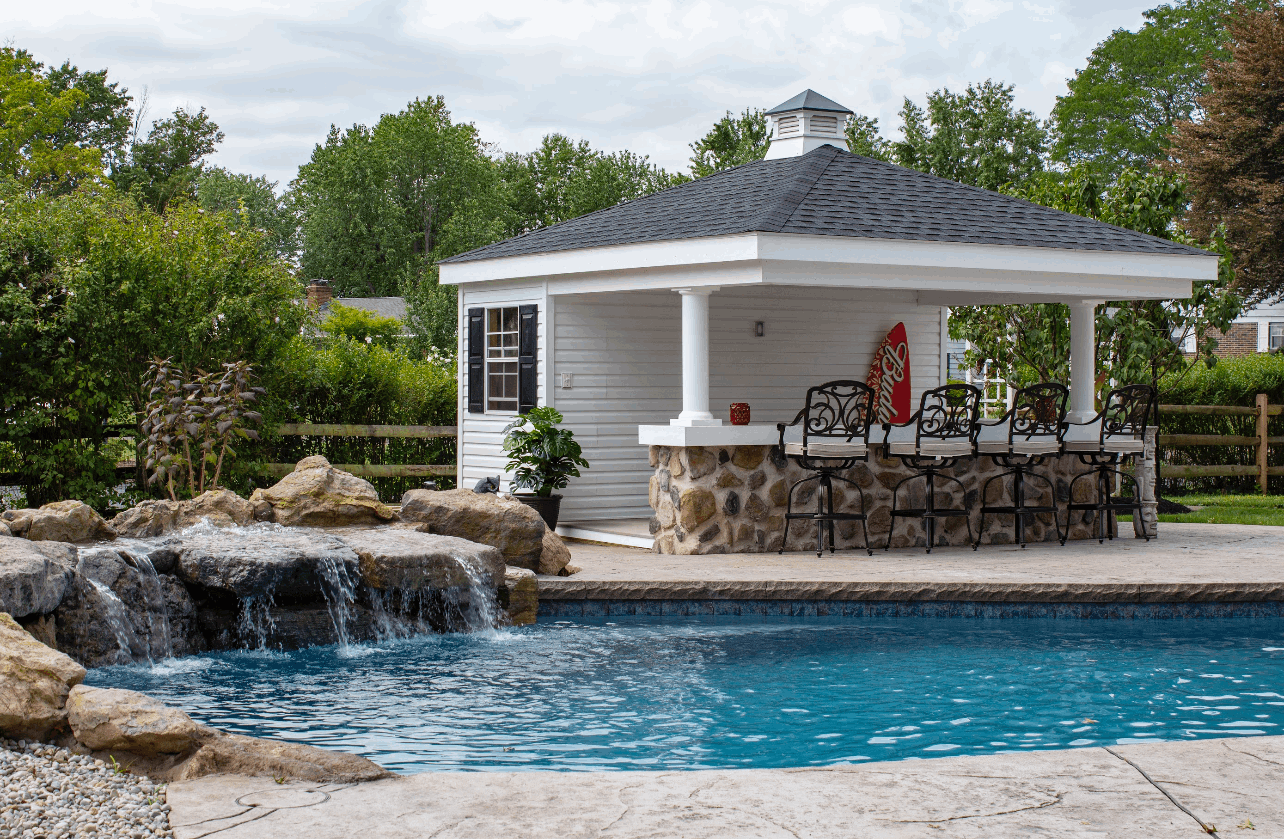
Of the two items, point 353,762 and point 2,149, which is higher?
point 2,149

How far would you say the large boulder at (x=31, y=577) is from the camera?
6.46 m

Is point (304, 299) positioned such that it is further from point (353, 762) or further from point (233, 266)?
point (353, 762)

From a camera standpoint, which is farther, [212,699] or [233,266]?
[233,266]

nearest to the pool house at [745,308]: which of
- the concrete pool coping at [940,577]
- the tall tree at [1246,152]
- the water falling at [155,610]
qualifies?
the concrete pool coping at [940,577]

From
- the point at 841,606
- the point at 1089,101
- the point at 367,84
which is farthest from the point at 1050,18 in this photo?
the point at 367,84

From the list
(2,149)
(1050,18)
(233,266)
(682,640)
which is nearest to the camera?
(682,640)

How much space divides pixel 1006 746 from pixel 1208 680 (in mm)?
1982

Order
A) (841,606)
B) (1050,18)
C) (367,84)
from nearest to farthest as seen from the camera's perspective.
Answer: (841,606), (1050,18), (367,84)

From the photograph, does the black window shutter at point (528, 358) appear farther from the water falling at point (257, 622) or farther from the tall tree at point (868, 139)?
the tall tree at point (868, 139)

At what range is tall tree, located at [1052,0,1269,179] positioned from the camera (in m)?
42.9

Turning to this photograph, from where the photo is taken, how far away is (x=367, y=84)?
144ft

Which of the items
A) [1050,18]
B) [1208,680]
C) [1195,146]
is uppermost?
[1050,18]

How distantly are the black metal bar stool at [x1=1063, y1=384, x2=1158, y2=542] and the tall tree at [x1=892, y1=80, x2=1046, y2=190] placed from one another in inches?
1003

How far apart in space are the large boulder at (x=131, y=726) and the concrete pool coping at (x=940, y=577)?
416 centimetres
